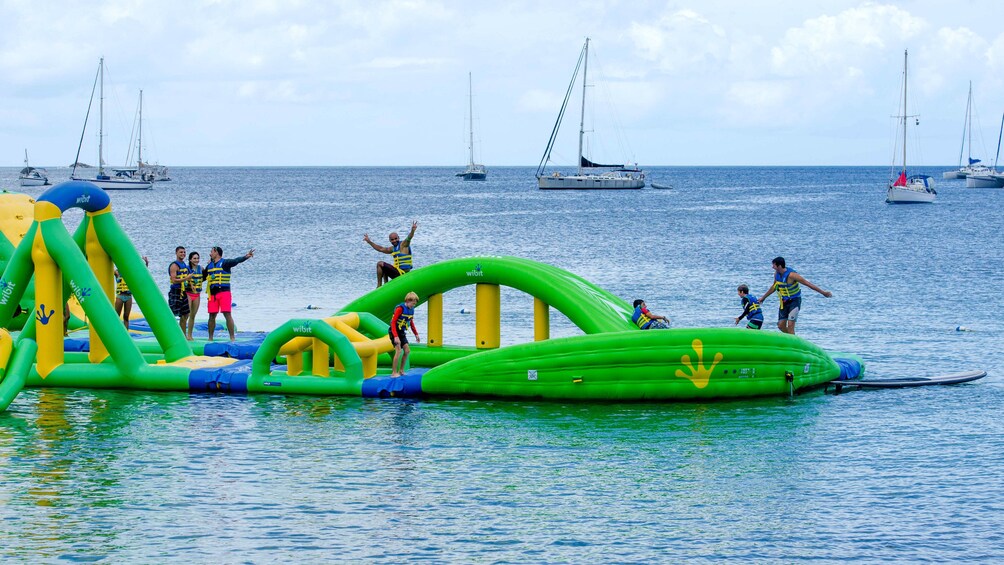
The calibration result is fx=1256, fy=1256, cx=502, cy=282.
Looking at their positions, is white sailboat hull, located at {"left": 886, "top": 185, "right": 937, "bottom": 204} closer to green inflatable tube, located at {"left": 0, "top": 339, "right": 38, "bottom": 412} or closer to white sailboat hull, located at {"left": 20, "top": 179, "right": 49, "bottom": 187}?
white sailboat hull, located at {"left": 20, "top": 179, "right": 49, "bottom": 187}

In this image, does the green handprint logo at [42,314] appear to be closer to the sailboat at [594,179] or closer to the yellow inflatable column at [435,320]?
the yellow inflatable column at [435,320]

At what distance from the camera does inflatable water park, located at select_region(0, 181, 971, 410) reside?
19562mm

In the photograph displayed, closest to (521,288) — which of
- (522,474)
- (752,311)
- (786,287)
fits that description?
(752,311)

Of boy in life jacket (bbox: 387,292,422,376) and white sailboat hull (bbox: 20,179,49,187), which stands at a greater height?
white sailboat hull (bbox: 20,179,49,187)

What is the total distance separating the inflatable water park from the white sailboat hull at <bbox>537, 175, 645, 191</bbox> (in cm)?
10257

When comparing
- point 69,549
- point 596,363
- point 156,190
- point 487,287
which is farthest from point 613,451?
point 156,190

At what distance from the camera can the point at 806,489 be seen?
15.4 m

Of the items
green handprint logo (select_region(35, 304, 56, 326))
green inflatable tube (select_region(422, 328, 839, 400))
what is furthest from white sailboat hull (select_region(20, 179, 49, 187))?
green inflatable tube (select_region(422, 328, 839, 400))

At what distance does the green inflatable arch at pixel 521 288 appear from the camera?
825 inches

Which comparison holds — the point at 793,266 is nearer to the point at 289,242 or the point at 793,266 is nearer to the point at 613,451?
the point at 289,242

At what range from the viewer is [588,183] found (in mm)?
125125

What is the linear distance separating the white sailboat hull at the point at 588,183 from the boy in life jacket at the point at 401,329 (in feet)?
342

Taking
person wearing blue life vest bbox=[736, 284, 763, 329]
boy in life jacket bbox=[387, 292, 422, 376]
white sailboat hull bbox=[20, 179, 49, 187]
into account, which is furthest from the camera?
white sailboat hull bbox=[20, 179, 49, 187]

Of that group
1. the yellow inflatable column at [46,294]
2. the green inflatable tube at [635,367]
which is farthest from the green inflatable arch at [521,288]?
the yellow inflatable column at [46,294]
